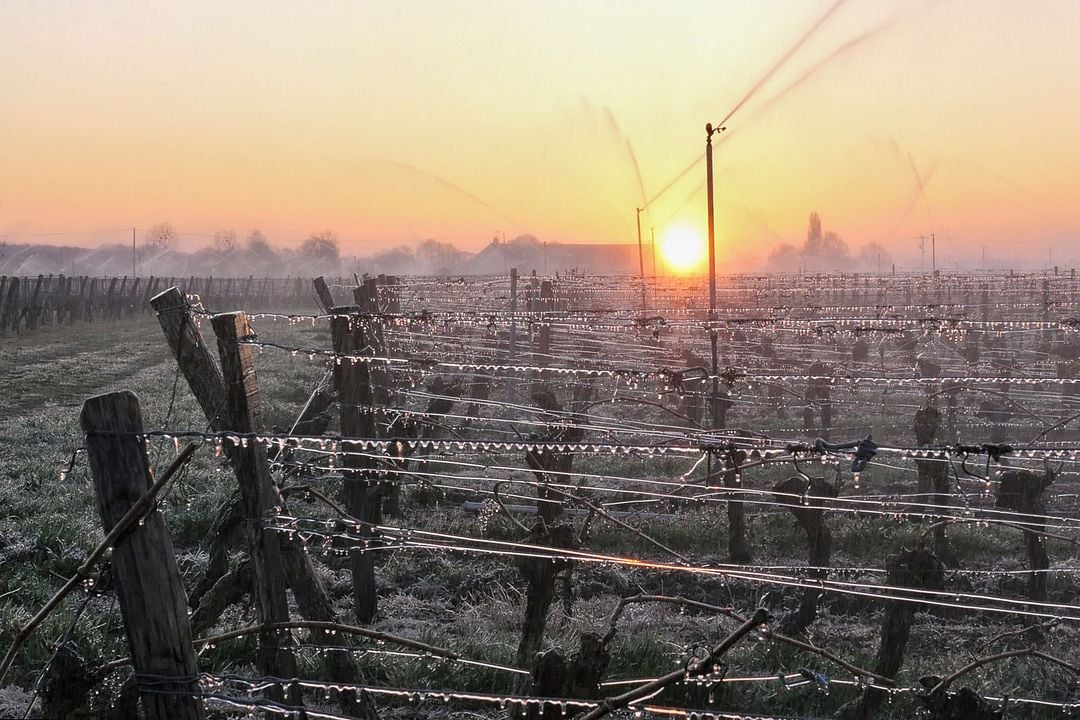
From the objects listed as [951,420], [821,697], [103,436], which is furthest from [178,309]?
[951,420]

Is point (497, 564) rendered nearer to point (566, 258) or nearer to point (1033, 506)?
point (1033, 506)

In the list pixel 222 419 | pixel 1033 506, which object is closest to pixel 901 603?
pixel 1033 506

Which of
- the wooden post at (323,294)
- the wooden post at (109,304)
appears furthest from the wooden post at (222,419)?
the wooden post at (109,304)

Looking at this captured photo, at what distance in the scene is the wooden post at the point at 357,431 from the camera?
671 centimetres

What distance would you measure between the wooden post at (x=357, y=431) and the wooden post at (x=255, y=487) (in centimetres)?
219

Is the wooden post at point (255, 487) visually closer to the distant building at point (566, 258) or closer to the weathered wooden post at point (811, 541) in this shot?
the weathered wooden post at point (811, 541)

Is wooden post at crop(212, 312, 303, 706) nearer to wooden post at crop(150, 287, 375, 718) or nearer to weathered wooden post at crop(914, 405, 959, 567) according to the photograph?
wooden post at crop(150, 287, 375, 718)

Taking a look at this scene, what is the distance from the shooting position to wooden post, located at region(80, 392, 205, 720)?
10.8 ft

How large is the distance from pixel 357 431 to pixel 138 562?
3.36 m

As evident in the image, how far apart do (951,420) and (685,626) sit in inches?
272

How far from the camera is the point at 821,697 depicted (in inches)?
239

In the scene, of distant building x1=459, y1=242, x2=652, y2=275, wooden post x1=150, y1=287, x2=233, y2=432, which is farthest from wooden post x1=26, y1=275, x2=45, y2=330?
distant building x1=459, y1=242, x2=652, y2=275

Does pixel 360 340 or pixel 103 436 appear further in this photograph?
pixel 360 340

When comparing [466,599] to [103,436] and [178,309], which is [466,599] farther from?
[103,436]
